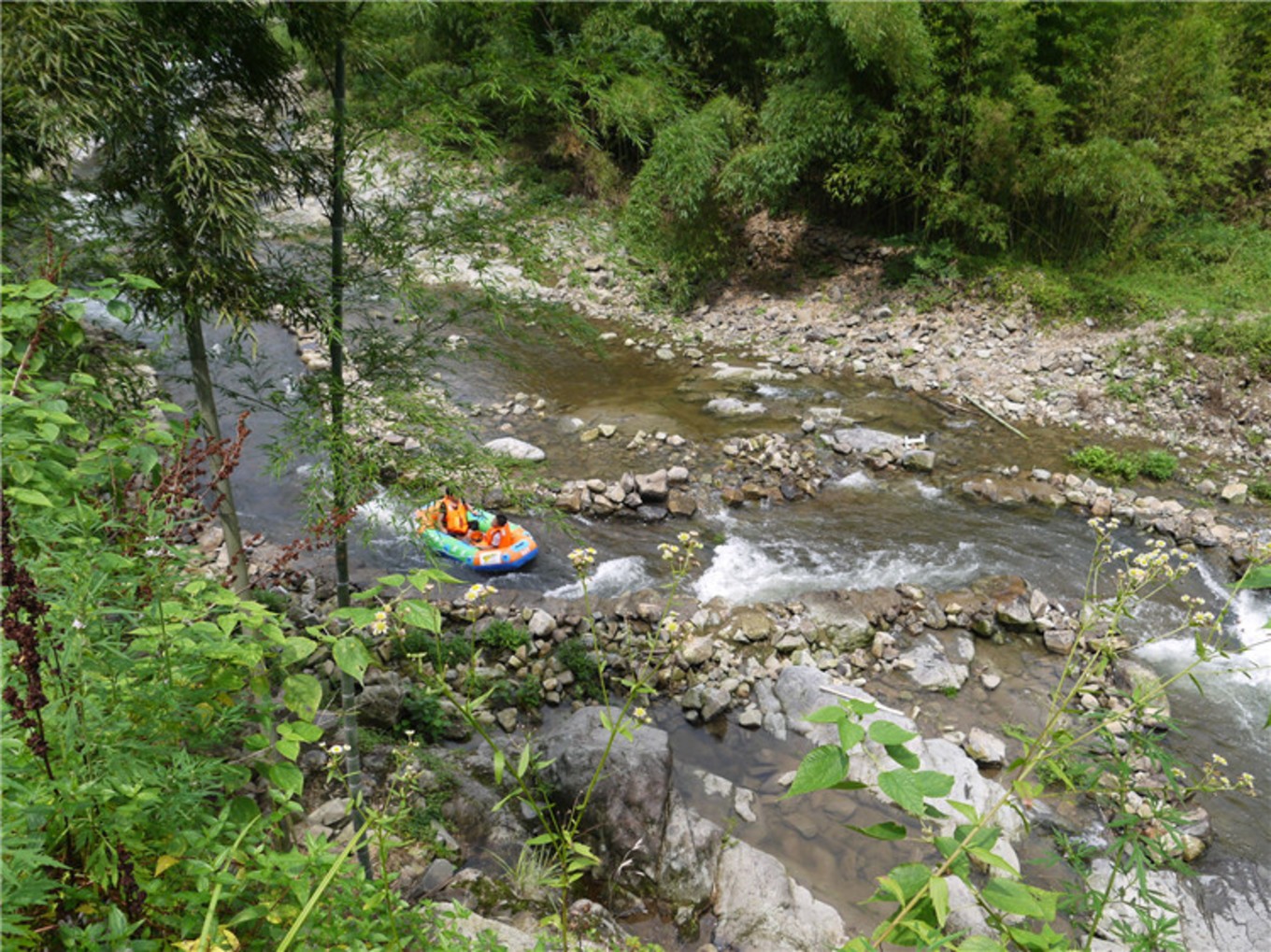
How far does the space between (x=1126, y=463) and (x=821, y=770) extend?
826cm

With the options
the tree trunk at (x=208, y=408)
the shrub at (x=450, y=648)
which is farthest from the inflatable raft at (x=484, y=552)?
the tree trunk at (x=208, y=408)

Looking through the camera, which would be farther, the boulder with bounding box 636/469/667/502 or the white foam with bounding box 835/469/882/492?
the white foam with bounding box 835/469/882/492

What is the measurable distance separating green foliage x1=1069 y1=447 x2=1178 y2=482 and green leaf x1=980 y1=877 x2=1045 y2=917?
796 centimetres

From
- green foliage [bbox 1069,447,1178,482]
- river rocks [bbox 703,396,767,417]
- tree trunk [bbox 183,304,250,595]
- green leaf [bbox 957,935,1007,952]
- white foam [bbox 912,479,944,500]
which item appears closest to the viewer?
green leaf [bbox 957,935,1007,952]

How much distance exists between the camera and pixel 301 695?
143 centimetres

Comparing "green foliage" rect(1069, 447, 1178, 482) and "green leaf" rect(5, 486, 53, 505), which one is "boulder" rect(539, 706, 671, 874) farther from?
"green foliage" rect(1069, 447, 1178, 482)

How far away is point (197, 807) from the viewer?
1278mm

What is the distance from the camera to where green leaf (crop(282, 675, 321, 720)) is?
1.41 meters

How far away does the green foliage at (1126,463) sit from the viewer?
25.0 ft

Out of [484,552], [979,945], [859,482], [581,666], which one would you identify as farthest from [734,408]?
[979,945]

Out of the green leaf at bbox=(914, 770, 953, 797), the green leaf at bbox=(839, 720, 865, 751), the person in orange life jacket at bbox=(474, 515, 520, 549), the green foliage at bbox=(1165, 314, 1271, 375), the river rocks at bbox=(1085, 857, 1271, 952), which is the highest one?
the green leaf at bbox=(839, 720, 865, 751)

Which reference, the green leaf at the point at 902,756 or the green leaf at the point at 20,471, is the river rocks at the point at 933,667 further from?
the green leaf at the point at 20,471

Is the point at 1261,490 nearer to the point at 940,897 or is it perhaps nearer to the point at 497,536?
the point at 497,536

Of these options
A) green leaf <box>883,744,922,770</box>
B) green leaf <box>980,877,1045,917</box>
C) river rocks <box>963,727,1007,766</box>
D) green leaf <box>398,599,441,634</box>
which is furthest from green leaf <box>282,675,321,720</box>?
river rocks <box>963,727,1007,766</box>
